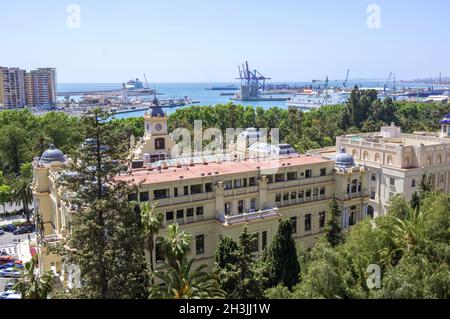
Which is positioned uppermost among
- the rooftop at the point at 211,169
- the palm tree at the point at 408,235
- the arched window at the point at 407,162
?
the rooftop at the point at 211,169

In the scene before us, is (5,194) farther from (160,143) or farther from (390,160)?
(390,160)

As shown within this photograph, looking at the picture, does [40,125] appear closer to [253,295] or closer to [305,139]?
[305,139]

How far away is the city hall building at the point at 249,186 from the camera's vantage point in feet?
146

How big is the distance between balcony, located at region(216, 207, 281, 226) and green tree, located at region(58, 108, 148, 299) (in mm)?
15883

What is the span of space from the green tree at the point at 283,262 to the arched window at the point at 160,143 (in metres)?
28.9

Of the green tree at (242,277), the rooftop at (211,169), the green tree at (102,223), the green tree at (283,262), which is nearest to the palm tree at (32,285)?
the green tree at (102,223)

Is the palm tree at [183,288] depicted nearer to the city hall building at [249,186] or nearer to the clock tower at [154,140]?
the city hall building at [249,186]

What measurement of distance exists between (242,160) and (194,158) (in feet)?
19.6

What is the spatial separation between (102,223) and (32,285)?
22.0ft

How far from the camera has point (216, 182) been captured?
151 feet

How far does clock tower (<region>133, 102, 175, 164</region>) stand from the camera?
59.4 m

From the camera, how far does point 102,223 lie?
27.5 m
